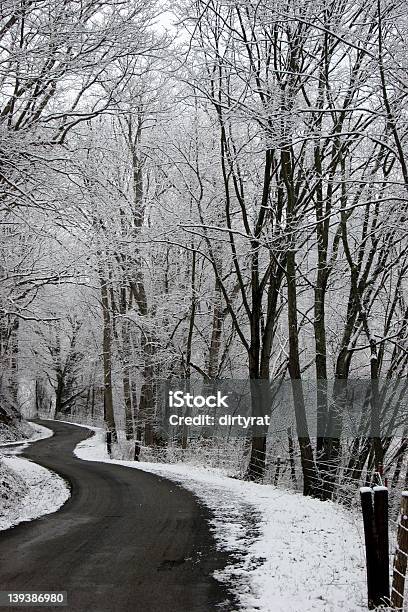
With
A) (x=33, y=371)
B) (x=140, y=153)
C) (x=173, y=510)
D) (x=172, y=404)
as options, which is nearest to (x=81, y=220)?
(x=173, y=510)

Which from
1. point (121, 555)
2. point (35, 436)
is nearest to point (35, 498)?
point (121, 555)

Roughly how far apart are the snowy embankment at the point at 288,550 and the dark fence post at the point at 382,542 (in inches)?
10.6

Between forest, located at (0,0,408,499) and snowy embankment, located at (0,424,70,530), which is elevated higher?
forest, located at (0,0,408,499)

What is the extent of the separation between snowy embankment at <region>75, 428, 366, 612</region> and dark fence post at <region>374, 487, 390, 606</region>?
10.6 inches

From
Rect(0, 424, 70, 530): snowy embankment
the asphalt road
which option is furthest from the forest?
Rect(0, 424, 70, 530): snowy embankment

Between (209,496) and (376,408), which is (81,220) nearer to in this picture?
(209,496)

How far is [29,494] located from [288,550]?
7.41 m

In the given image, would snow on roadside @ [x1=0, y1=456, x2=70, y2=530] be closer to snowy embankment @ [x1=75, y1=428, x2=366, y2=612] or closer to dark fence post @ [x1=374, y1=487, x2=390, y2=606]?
snowy embankment @ [x1=75, y1=428, x2=366, y2=612]

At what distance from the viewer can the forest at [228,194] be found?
9.51m

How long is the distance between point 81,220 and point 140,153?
1642 cm

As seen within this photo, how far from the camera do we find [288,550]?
25.2ft

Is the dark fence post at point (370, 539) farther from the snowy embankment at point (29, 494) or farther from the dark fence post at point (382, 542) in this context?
the snowy embankment at point (29, 494)

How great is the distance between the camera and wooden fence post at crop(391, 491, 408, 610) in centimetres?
492

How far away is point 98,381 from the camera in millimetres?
52250
